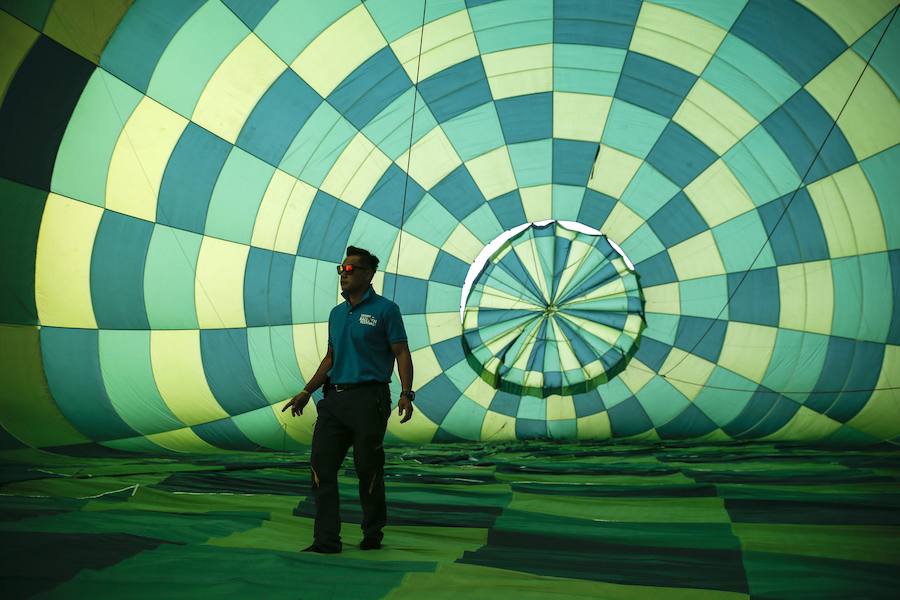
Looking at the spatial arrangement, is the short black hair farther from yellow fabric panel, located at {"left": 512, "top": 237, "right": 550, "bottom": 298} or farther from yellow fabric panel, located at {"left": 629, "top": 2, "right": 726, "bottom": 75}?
yellow fabric panel, located at {"left": 512, "top": 237, "right": 550, "bottom": 298}

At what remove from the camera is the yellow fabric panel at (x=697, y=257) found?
5285 millimetres

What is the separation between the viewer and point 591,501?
3223mm

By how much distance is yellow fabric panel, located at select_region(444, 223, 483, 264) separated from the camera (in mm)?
5418

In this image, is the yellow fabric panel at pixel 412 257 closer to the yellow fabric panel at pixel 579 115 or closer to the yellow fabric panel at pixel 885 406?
the yellow fabric panel at pixel 579 115

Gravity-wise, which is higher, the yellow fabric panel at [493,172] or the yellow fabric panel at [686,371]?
the yellow fabric panel at [493,172]

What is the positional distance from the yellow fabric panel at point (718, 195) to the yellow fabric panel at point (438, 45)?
165 centimetres

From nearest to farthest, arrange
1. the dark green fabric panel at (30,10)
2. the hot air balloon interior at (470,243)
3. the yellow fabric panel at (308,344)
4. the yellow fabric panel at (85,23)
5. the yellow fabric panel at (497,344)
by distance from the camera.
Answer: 1. the dark green fabric panel at (30,10)
2. the yellow fabric panel at (85,23)
3. the hot air balloon interior at (470,243)
4. the yellow fabric panel at (308,344)
5. the yellow fabric panel at (497,344)

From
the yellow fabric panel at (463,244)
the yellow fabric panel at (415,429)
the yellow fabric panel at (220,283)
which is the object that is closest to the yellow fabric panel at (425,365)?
the yellow fabric panel at (415,429)

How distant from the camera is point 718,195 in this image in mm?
5121

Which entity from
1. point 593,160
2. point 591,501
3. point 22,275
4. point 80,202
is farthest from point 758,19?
point 22,275

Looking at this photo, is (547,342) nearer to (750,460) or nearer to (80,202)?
(750,460)

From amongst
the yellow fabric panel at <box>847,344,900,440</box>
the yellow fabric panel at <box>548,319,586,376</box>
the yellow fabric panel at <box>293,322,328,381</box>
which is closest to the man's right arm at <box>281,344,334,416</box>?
the yellow fabric panel at <box>293,322,328,381</box>

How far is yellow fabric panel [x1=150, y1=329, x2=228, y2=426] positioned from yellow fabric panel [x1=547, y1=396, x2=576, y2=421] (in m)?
2.25

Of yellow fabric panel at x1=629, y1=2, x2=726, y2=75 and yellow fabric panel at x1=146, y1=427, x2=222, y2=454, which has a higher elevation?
yellow fabric panel at x1=629, y1=2, x2=726, y2=75
